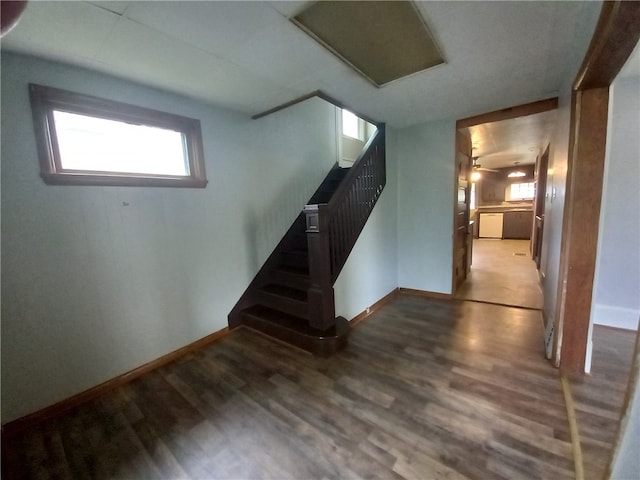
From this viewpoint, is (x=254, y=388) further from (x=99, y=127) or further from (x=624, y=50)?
(x=624, y=50)

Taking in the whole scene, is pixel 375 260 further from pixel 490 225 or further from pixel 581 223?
pixel 490 225

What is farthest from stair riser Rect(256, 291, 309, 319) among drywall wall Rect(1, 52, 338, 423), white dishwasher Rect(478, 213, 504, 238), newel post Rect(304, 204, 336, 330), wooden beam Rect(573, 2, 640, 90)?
Result: white dishwasher Rect(478, 213, 504, 238)

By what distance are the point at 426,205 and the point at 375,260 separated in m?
1.08

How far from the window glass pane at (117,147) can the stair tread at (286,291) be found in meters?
1.47

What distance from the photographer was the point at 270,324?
8.13ft

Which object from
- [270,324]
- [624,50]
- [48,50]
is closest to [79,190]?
[48,50]

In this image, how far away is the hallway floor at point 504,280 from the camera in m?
3.21

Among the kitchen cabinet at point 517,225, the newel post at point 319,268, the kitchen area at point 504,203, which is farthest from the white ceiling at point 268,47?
the kitchen cabinet at point 517,225

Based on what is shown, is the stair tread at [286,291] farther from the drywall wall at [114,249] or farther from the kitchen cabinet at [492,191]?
the kitchen cabinet at [492,191]

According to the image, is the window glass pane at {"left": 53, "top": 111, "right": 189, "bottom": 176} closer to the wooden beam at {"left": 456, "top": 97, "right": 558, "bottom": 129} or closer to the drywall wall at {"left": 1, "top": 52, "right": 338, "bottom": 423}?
the drywall wall at {"left": 1, "top": 52, "right": 338, "bottom": 423}

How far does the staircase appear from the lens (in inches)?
87.2

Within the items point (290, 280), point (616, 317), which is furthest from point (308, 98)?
point (616, 317)

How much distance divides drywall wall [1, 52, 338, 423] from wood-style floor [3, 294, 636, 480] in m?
0.32

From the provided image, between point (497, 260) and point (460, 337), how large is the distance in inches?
154
